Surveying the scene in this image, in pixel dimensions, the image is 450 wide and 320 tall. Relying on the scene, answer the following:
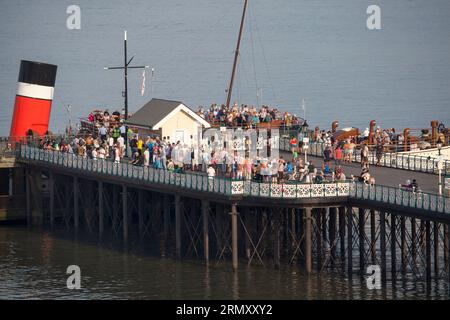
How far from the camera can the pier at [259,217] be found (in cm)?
7219

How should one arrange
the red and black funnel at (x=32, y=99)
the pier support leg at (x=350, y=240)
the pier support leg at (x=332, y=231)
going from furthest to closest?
the red and black funnel at (x=32, y=99) → the pier support leg at (x=332, y=231) → the pier support leg at (x=350, y=240)

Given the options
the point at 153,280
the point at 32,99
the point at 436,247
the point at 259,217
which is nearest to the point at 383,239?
the point at 436,247

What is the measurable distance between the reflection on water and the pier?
1013 millimetres

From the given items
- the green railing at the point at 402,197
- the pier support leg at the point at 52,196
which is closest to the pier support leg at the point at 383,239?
the green railing at the point at 402,197

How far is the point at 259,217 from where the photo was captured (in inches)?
3031

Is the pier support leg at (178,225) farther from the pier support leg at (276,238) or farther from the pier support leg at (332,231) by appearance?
the pier support leg at (332,231)

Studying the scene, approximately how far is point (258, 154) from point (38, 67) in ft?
55.9

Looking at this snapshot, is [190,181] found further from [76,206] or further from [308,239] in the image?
[76,206]

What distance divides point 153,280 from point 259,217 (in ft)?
19.2

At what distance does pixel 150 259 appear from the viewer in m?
79.2

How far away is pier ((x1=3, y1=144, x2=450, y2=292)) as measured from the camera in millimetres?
72188

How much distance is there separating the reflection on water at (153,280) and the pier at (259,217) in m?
1.01
